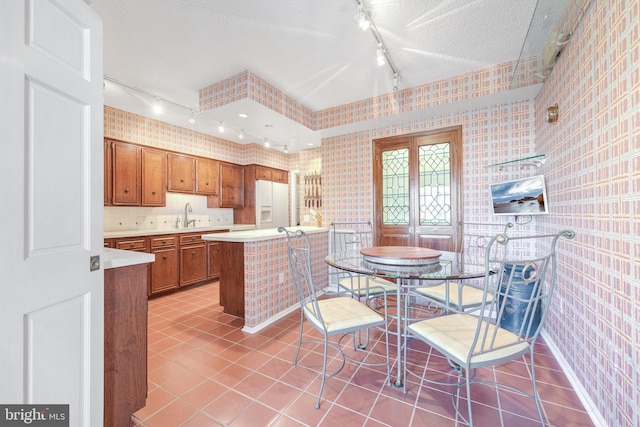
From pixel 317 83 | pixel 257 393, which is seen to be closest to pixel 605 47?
pixel 317 83

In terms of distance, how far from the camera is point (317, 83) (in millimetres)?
3096

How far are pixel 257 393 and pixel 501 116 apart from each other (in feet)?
12.2

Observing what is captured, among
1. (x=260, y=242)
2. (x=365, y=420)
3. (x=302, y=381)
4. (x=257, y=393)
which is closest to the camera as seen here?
(x=365, y=420)

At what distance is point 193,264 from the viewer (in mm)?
4258

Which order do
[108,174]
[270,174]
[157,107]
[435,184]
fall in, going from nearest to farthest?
[157,107], [435,184], [108,174], [270,174]

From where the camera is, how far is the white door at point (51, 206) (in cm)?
92

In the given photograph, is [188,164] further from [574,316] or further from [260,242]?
[574,316]

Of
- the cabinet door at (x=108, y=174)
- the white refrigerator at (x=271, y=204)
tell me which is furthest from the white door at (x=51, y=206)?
the white refrigerator at (x=271, y=204)

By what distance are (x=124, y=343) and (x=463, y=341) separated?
6.20 ft

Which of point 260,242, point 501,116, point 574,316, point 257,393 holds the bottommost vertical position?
point 257,393

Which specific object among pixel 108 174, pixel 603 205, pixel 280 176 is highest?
Answer: pixel 280 176

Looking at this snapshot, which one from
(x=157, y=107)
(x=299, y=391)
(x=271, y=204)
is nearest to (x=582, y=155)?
(x=299, y=391)

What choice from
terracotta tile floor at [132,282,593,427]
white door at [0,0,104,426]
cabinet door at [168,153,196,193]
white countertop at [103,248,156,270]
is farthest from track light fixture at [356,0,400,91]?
cabinet door at [168,153,196,193]

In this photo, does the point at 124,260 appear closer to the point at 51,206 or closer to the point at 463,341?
the point at 51,206
